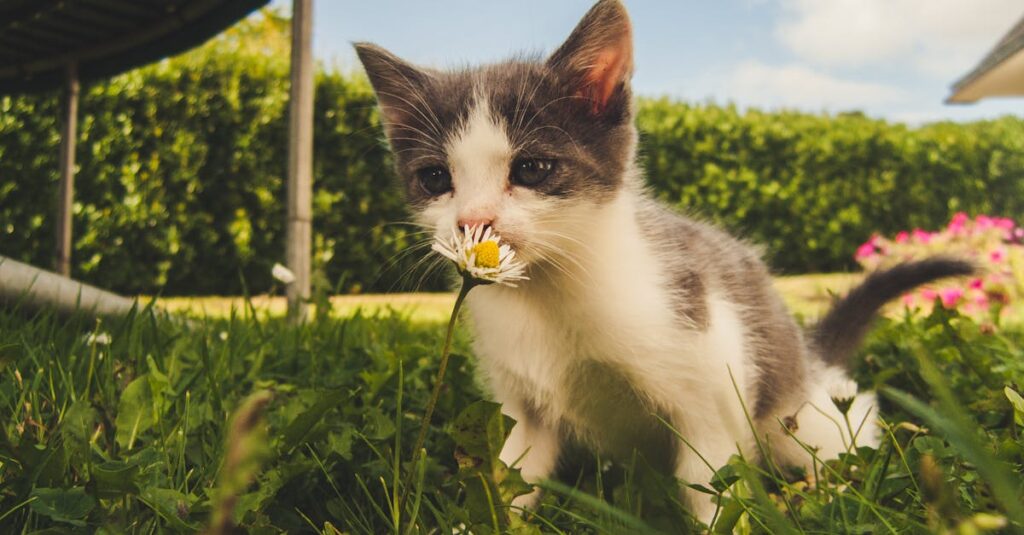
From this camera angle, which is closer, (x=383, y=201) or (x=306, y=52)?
(x=306, y=52)

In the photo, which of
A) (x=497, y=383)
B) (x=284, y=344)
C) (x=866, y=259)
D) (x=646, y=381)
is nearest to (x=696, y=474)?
(x=646, y=381)

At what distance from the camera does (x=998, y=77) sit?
11.8 m

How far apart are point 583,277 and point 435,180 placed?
44 centimetres

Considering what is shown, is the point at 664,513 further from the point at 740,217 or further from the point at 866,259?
the point at 740,217

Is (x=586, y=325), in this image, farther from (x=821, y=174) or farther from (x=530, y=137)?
(x=821, y=174)

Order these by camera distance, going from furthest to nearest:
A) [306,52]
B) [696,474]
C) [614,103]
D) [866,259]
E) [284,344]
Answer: [866,259] → [306,52] → [284,344] → [614,103] → [696,474]

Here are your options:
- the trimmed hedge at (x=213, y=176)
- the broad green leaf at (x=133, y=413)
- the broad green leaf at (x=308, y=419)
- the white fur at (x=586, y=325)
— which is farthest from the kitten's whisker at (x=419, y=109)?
the trimmed hedge at (x=213, y=176)

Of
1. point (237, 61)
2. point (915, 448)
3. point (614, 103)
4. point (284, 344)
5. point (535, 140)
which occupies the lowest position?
point (284, 344)

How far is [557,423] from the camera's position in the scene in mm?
1729

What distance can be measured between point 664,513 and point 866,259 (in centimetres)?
Answer: 629

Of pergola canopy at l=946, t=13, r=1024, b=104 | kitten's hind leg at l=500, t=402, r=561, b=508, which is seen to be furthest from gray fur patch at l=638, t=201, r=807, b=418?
pergola canopy at l=946, t=13, r=1024, b=104

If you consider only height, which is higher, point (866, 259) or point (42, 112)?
point (42, 112)

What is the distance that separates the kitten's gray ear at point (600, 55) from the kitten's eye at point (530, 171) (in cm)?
23

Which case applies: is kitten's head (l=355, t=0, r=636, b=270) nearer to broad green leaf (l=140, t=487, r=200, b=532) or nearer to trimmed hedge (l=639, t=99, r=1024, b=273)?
broad green leaf (l=140, t=487, r=200, b=532)
